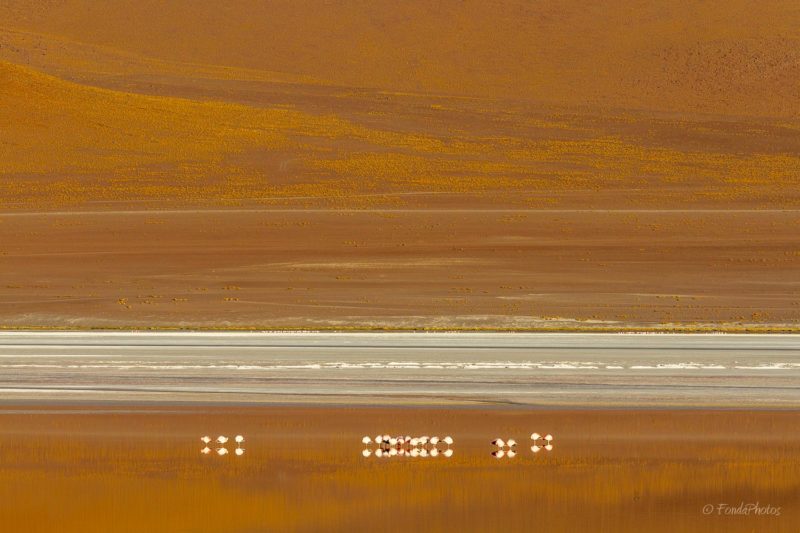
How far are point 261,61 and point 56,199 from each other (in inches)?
1614

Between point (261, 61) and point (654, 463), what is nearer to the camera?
point (654, 463)

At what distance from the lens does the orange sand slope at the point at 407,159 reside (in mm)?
31312

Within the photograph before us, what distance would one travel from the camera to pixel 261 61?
3255 inches

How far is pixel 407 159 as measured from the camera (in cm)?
4997

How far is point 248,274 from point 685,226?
1401 centimetres

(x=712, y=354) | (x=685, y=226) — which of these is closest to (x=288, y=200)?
(x=685, y=226)

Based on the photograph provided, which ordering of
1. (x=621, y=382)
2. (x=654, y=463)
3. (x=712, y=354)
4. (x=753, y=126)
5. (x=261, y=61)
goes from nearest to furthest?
(x=654, y=463) → (x=621, y=382) → (x=712, y=354) → (x=753, y=126) → (x=261, y=61)

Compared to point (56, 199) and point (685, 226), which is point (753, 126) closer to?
point (685, 226)

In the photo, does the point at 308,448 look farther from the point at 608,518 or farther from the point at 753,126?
the point at 753,126

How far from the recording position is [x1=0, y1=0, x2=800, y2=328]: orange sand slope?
103 ft

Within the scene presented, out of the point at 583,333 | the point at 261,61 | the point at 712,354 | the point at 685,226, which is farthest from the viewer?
the point at 261,61

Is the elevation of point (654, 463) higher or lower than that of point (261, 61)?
lower

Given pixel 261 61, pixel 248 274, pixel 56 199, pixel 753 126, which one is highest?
pixel 261 61

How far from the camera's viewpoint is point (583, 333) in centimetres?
2502
